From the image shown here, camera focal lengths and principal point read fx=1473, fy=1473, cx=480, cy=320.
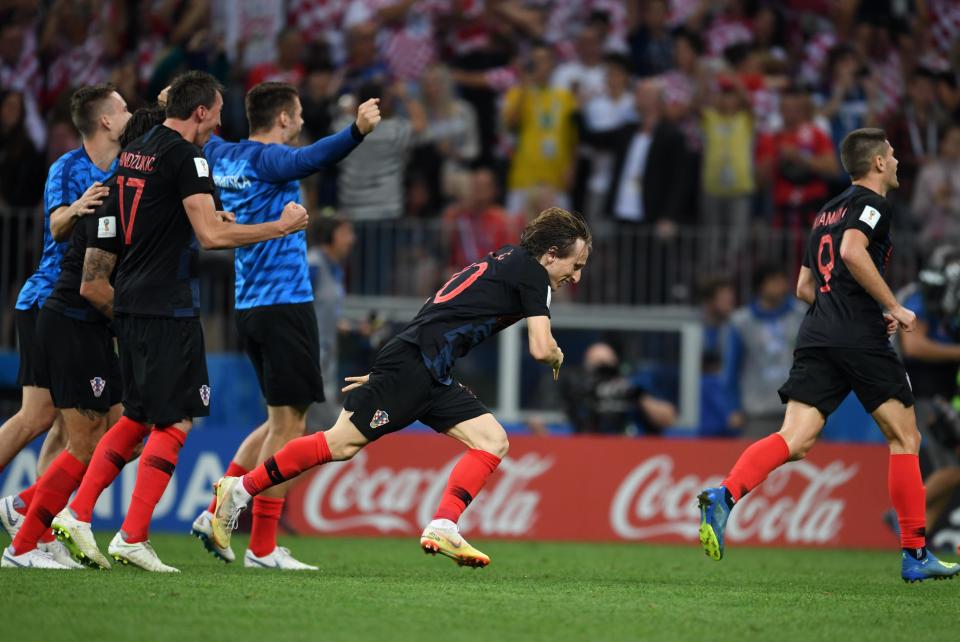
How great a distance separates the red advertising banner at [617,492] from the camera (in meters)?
13.3

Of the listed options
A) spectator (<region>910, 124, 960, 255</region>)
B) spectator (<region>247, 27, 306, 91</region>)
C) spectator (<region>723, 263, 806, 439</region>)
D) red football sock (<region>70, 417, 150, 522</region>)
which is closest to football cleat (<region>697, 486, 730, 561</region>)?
red football sock (<region>70, 417, 150, 522</region>)

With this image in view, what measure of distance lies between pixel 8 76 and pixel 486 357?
5533 millimetres

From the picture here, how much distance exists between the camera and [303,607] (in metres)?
6.39

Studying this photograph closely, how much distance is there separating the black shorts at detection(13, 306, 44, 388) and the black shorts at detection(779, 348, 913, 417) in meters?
4.33

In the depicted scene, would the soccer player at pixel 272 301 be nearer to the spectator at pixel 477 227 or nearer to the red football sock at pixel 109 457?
the red football sock at pixel 109 457

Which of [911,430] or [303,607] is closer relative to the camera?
[303,607]

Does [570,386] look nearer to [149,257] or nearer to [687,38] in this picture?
[687,38]

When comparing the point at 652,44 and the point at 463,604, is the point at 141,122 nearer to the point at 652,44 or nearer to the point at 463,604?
the point at 463,604

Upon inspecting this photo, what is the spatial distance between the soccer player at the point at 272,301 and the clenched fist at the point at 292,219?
734 millimetres

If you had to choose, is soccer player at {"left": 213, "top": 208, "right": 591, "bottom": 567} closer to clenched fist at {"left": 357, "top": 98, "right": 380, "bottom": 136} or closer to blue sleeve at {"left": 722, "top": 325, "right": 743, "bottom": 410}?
clenched fist at {"left": 357, "top": 98, "right": 380, "bottom": 136}

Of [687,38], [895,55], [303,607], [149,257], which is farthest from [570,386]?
[303,607]

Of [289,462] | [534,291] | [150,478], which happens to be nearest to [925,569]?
[534,291]

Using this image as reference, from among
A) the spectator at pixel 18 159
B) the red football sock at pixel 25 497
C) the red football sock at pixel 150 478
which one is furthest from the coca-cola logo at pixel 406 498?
the red football sock at pixel 150 478

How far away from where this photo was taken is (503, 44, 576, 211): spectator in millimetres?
15523
